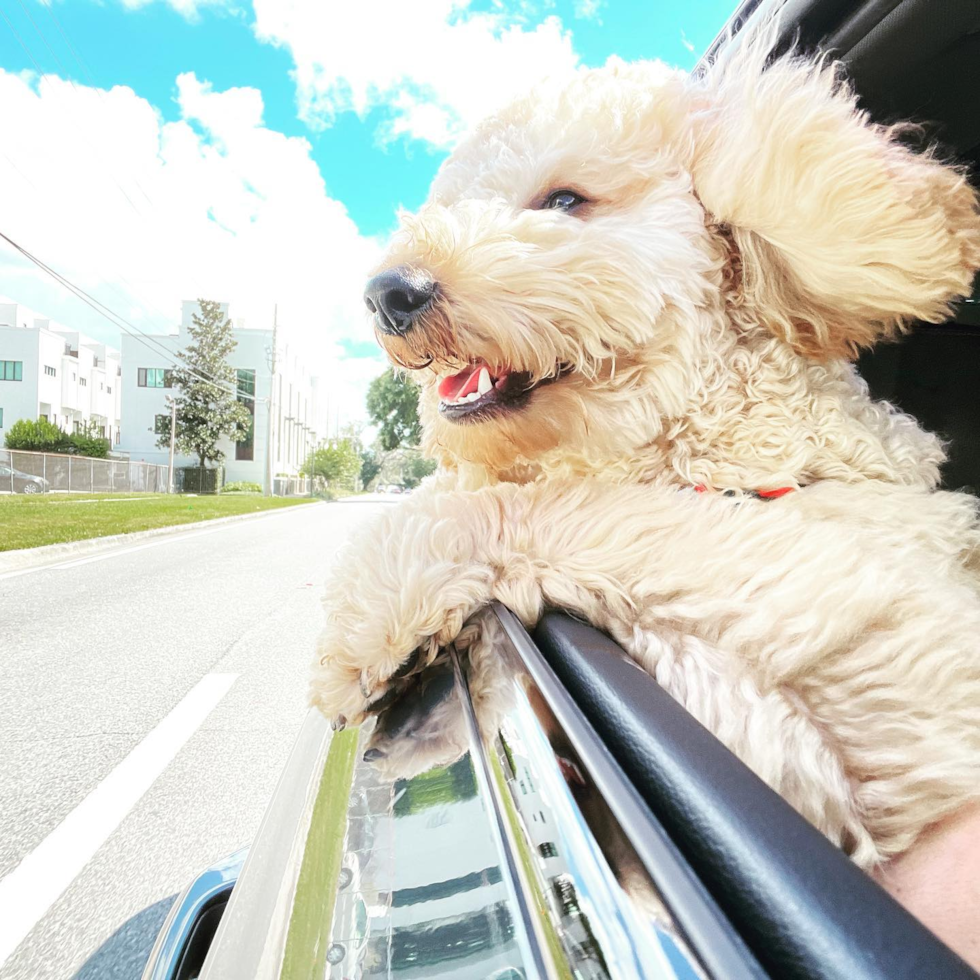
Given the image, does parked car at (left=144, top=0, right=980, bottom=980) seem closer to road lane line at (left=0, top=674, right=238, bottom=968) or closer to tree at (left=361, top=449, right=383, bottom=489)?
road lane line at (left=0, top=674, right=238, bottom=968)

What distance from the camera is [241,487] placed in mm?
58281

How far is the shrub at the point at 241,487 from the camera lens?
5784 cm

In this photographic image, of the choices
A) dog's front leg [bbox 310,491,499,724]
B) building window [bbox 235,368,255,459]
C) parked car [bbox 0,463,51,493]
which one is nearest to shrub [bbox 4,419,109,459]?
building window [bbox 235,368,255,459]

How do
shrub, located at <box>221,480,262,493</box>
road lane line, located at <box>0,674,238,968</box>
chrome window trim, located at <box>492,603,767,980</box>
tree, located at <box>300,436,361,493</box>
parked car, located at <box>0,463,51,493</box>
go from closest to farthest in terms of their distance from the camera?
chrome window trim, located at <box>492,603,767,980</box>
road lane line, located at <box>0,674,238,968</box>
parked car, located at <box>0,463,51,493</box>
shrub, located at <box>221,480,262,493</box>
tree, located at <box>300,436,361,493</box>


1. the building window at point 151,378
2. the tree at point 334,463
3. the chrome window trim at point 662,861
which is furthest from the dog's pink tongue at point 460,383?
the tree at point 334,463

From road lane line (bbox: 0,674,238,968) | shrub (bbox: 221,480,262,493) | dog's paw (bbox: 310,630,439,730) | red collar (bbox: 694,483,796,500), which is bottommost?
road lane line (bbox: 0,674,238,968)

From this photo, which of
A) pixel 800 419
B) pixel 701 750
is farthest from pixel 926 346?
pixel 701 750

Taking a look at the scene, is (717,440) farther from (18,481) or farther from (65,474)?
(65,474)

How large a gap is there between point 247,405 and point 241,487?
683 centimetres

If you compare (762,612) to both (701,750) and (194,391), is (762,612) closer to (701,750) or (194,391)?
(701,750)

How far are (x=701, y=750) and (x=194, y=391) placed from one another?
59.3 metres

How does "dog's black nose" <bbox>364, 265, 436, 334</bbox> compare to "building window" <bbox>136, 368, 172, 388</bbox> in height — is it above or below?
below

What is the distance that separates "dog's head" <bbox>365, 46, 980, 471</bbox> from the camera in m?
1.02

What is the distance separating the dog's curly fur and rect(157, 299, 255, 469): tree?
189 feet
